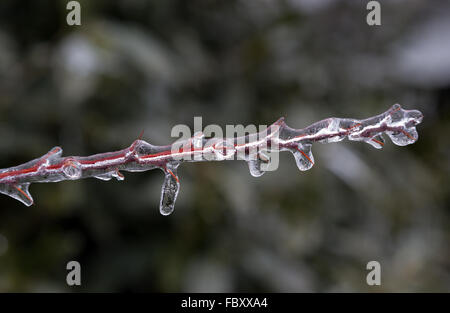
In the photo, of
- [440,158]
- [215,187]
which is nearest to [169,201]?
[215,187]

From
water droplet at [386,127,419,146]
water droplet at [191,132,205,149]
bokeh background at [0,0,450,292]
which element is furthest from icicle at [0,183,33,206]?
bokeh background at [0,0,450,292]

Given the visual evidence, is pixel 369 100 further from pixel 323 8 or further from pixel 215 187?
Answer: pixel 215 187

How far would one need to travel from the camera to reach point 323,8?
5.17 ft

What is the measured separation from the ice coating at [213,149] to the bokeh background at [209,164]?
0.70 meters

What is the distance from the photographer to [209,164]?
3.69ft

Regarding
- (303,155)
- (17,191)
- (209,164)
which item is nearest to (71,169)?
(17,191)

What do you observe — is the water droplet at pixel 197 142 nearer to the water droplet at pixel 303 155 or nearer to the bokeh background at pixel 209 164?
the water droplet at pixel 303 155

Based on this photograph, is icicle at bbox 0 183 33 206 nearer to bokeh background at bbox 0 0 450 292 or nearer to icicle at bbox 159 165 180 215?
icicle at bbox 159 165 180 215

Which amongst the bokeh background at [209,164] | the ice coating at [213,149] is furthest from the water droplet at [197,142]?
the bokeh background at [209,164]

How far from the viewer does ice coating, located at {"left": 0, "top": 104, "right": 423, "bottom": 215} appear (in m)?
0.30

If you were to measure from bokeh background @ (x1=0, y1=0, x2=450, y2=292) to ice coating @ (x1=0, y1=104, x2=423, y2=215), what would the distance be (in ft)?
2.28

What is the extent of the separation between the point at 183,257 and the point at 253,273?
195 mm

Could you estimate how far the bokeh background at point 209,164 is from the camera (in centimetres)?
107

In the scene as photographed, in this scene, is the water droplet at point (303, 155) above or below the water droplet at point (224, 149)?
above
